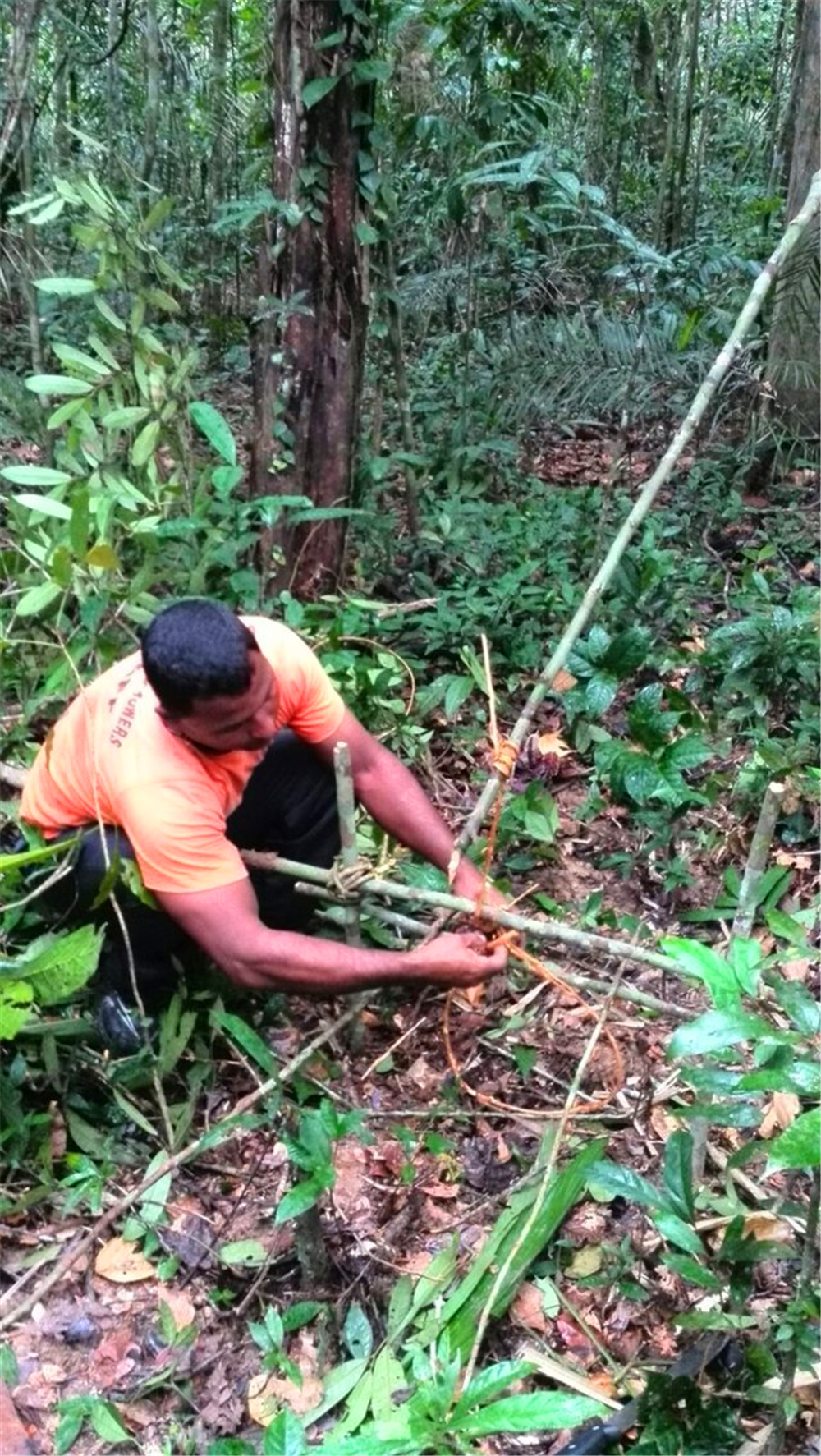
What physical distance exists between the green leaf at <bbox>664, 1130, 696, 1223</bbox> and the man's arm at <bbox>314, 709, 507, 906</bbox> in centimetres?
93

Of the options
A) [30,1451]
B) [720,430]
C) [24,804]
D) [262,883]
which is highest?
[720,430]

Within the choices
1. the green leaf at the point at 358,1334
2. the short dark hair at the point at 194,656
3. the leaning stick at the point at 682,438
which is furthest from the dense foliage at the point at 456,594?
the leaning stick at the point at 682,438

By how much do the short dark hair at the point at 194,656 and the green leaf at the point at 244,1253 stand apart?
105 cm

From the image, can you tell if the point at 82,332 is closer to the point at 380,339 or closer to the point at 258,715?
the point at 380,339

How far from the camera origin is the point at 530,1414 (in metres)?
1.54

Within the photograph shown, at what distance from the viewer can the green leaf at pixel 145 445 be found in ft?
10.4

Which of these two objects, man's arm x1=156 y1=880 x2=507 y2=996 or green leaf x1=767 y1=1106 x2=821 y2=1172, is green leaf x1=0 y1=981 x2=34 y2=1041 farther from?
green leaf x1=767 y1=1106 x2=821 y2=1172

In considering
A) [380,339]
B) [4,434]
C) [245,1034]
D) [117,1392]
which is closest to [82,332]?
[4,434]

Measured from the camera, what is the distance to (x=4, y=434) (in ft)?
15.9

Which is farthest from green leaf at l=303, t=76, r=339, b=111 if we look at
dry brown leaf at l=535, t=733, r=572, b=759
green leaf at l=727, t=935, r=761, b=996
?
green leaf at l=727, t=935, r=761, b=996

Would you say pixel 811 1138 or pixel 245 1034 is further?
pixel 245 1034

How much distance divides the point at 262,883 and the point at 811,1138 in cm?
171

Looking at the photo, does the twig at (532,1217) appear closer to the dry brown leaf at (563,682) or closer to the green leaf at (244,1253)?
the green leaf at (244,1253)

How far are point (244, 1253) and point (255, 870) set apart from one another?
2.58ft
